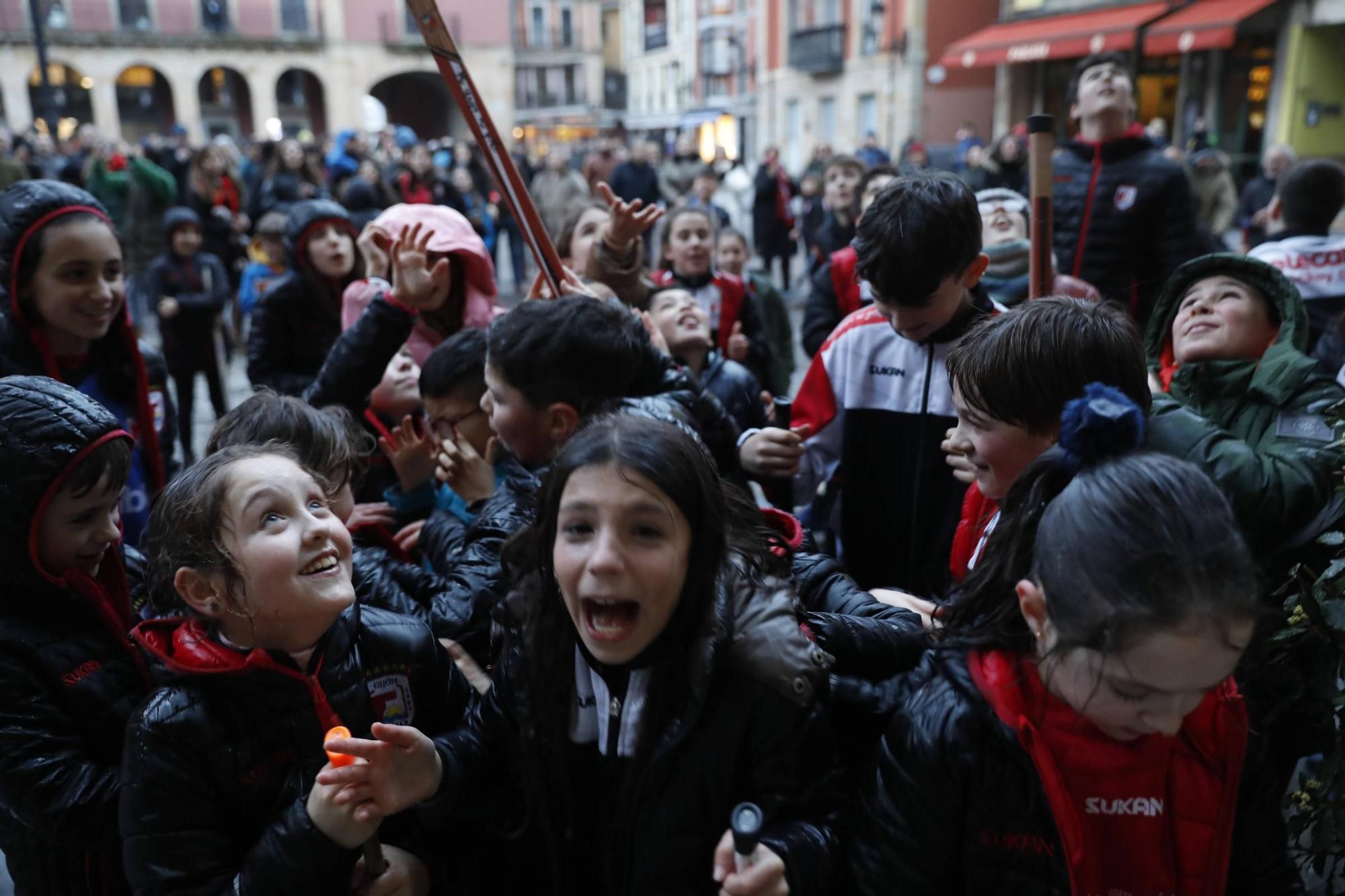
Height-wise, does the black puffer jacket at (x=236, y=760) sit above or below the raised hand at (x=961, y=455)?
below

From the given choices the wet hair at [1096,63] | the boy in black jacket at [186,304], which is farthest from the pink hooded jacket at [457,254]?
the boy in black jacket at [186,304]

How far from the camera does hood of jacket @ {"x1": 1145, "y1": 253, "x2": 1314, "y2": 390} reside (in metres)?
2.06

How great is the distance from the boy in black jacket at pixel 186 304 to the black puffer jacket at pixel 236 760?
5205 millimetres

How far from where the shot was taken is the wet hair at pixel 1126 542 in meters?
1.16

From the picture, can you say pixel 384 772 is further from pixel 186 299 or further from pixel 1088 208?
pixel 186 299

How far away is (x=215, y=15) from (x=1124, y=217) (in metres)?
42.3

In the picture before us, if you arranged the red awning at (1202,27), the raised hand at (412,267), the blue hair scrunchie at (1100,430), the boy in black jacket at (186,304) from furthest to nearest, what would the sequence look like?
the red awning at (1202,27), the boy in black jacket at (186,304), the raised hand at (412,267), the blue hair scrunchie at (1100,430)

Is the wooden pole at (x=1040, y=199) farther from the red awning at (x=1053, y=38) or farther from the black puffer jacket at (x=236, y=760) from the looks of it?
the red awning at (x=1053, y=38)

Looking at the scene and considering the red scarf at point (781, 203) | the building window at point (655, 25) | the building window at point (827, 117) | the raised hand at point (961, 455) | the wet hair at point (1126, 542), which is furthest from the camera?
the building window at point (655, 25)

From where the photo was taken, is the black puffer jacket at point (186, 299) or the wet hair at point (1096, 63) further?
the black puffer jacket at point (186, 299)

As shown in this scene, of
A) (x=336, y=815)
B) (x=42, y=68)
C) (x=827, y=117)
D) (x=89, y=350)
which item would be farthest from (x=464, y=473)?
(x=827, y=117)

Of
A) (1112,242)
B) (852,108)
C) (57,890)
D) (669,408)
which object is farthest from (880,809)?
(852,108)

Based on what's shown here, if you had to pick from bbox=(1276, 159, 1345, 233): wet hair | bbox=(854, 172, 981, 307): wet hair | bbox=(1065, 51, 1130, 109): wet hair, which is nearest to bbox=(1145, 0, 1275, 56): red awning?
bbox=(1276, 159, 1345, 233): wet hair

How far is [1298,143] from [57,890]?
1909cm
